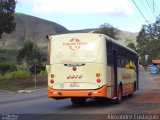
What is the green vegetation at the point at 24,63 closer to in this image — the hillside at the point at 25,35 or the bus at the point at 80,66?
the bus at the point at 80,66

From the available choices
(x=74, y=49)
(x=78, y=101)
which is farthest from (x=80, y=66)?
(x=78, y=101)

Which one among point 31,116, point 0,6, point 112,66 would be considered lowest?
point 31,116

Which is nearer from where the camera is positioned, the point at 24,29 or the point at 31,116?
the point at 31,116

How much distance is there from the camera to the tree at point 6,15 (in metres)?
52.0

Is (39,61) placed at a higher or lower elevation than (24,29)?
lower

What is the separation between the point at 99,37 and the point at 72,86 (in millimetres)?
2498

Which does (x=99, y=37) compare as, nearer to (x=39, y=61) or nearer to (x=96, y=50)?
(x=96, y=50)

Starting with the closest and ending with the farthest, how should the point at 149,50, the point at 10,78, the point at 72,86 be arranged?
the point at 72,86 < the point at 10,78 < the point at 149,50

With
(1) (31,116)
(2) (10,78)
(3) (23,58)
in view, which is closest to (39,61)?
(3) (23,58)

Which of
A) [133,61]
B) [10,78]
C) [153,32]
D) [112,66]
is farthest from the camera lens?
[153,32]

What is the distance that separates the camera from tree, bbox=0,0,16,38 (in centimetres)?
5205

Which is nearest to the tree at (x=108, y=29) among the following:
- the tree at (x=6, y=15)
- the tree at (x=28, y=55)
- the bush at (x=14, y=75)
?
the tree at (x=28, y=55)

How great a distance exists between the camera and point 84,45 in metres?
23.7

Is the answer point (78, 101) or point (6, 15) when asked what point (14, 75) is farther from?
point (78, 101)
